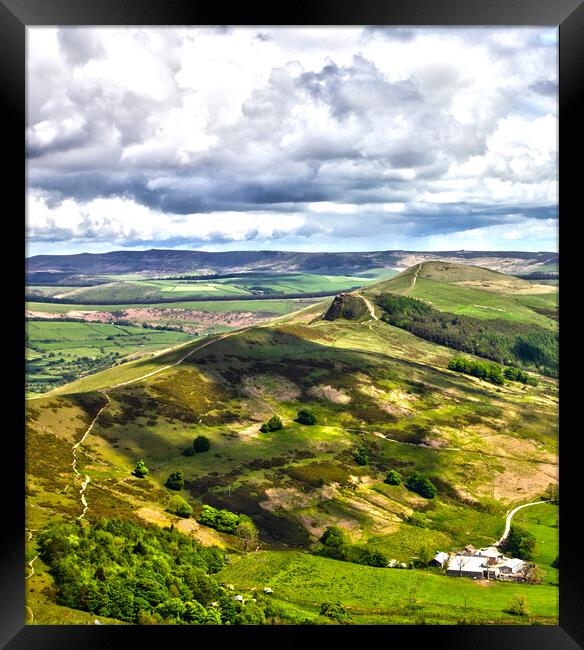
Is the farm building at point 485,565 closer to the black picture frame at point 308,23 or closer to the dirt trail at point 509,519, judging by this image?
the dirt trail at point 509,519

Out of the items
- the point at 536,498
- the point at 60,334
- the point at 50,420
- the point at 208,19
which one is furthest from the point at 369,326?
the point at 208,19

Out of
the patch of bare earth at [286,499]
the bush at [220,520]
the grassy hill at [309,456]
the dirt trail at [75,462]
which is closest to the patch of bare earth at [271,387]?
the grassy hill at [309,456]

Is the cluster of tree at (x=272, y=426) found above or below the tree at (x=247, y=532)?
above

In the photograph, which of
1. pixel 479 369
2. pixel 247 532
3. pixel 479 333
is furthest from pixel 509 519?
pixel 479 333

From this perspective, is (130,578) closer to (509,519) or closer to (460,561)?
(460,561)

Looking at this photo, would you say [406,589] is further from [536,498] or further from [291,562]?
[536,498]

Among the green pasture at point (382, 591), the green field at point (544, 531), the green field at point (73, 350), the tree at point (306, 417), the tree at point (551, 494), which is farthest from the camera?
the green field at point (73, 350)
